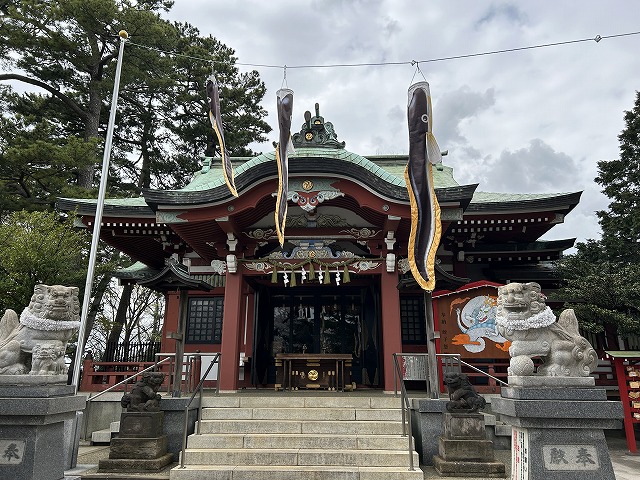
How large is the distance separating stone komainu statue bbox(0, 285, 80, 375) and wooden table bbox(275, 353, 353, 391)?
18.2ft

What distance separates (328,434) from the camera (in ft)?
21.4

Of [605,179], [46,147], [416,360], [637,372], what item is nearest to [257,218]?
[416,360]

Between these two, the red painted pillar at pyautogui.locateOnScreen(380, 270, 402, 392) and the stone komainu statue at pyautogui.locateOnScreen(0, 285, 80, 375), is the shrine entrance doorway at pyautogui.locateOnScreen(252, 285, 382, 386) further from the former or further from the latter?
the stone komainu statue at pyautogui.locateOnScreen(0, 285, 80, 375)

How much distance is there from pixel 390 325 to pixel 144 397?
15.9 ft

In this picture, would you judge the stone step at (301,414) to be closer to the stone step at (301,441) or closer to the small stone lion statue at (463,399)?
the stone step at (301,441)

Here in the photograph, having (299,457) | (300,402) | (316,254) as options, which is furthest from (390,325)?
(299,457)

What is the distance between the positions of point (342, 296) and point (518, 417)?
7.73 metres

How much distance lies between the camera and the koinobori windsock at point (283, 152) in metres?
7.69

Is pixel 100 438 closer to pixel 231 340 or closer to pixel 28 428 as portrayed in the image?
pixel 231 340

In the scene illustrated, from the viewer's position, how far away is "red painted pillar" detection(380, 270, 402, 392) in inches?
332

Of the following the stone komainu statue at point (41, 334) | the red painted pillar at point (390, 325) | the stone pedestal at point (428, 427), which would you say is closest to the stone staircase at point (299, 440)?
the stone pedestal at point (428, 427)

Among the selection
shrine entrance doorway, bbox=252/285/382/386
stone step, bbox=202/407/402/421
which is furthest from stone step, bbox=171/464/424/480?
shrine entrance doorway, bbox=252/285/382/386

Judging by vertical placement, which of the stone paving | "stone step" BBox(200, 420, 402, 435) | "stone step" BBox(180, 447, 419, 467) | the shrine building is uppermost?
the shrine building

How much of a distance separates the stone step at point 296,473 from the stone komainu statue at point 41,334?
2.26m
